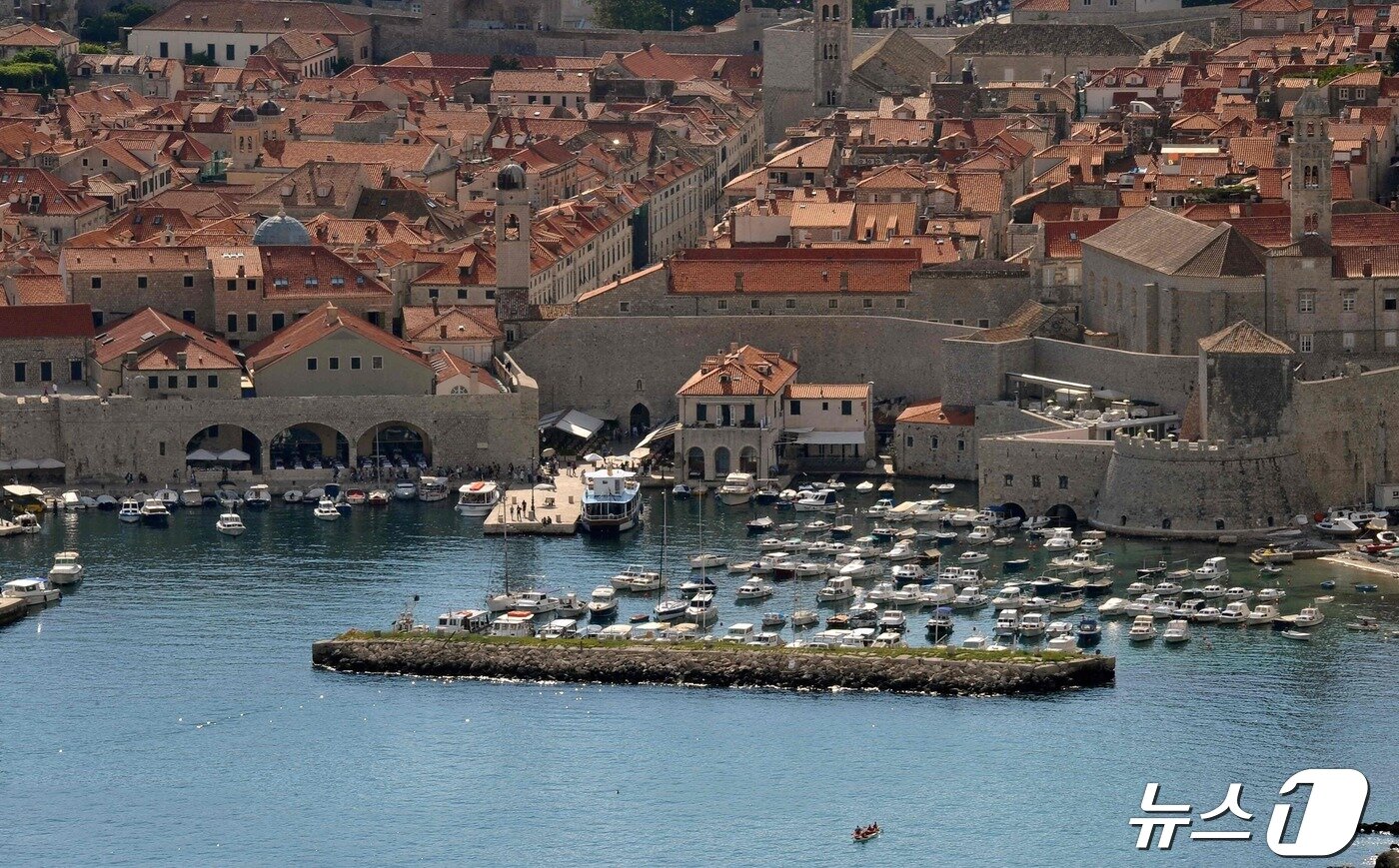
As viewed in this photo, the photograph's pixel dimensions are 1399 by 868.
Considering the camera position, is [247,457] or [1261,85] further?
[1261,85]

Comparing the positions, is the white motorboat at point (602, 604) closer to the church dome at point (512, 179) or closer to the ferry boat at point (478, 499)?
the ferry boat at point (478, 499)

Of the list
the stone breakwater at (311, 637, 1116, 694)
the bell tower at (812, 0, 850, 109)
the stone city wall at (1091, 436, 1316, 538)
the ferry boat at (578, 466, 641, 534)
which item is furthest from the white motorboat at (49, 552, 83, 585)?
the bell tower at (812, 0, 850, 109)

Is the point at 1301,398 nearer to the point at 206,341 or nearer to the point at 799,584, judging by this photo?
the point at 799,584

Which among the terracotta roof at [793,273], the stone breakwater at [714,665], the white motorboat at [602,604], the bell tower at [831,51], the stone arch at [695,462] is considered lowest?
the stone breakwater at [714,665]

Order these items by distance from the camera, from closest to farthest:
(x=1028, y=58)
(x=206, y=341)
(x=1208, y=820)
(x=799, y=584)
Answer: (x=1208, y=820), (x=799, y=584), (x=206, y=341), (x=1028, y=58)

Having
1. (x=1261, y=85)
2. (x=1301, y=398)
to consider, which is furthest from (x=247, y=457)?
(x=1261, y=85)

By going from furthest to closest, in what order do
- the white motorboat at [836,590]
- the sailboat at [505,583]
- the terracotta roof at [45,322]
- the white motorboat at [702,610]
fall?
the terracotta roof at [45,322] < the white motorboat at [836,590] < the sailboat at [505,583] < the white motorboat at [702,610]

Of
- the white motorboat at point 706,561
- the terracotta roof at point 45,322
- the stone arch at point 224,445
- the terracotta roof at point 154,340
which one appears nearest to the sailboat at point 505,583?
the white motorboat at point 706,561

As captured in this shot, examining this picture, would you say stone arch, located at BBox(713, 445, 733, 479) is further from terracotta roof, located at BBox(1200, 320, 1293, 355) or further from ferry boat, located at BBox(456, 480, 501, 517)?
terracotta roof, located at BBox(1200, 320, 1293, 355)
